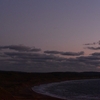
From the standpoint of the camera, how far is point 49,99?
2178 inches

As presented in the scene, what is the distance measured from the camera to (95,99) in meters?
56.6

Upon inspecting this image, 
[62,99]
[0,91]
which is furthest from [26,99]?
[0,91]

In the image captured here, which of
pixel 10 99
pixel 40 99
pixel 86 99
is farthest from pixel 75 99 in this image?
pixel 10 99

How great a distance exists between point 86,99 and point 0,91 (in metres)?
19.4

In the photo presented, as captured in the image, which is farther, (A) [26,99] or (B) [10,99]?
(A) [26,99]

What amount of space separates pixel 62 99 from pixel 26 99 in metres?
7.21

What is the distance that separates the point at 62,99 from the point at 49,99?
261 cm

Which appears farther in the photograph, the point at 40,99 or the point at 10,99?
the point at 40,99

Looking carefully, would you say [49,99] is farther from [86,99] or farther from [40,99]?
[86,99]

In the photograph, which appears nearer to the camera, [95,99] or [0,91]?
[0,91]

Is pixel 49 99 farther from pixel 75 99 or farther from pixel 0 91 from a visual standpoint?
pixel 0 91

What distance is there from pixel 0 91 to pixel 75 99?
687 inches

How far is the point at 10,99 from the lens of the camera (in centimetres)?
4225

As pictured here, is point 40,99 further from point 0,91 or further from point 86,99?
point 0,91
